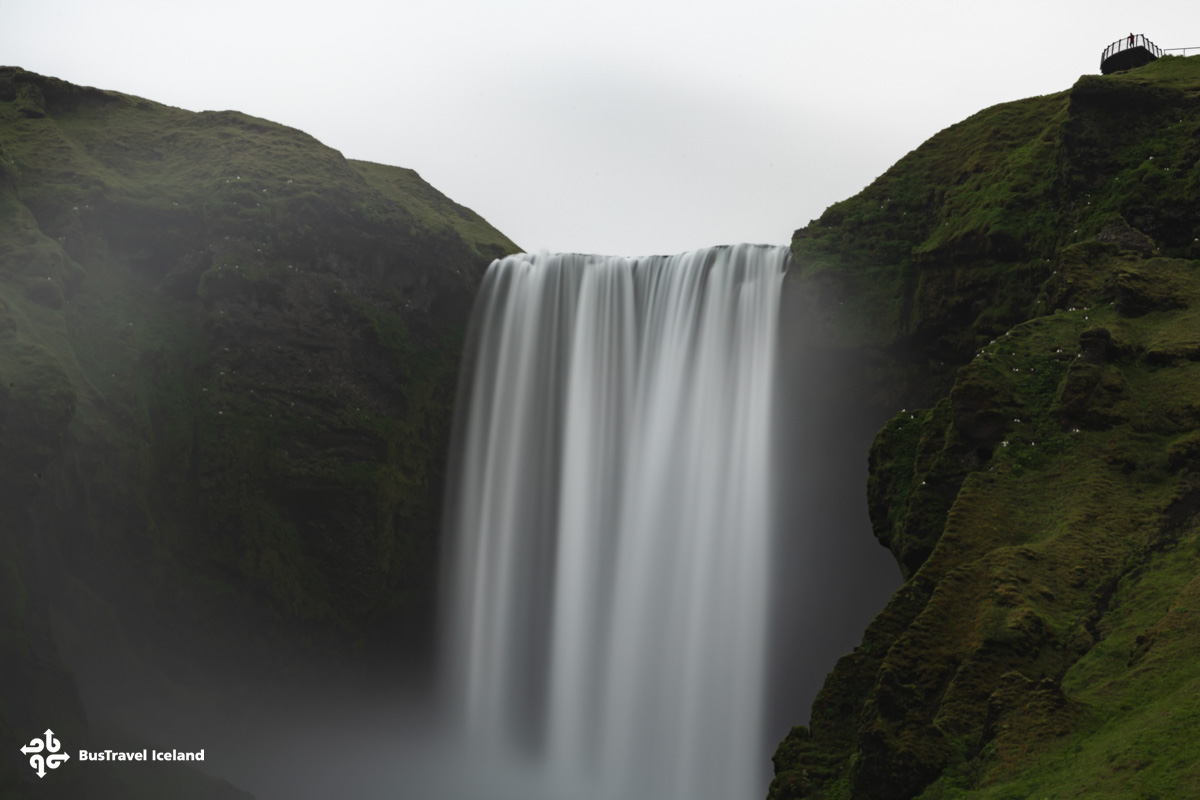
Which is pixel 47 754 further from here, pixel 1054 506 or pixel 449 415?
pixel 1054 506

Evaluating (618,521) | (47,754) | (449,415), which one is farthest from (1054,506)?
(449,415)

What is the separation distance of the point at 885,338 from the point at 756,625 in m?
9.20

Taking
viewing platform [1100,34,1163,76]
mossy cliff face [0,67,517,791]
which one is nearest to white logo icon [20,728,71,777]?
mossy cliff face [0,67,517,791]

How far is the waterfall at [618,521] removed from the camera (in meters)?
30.1

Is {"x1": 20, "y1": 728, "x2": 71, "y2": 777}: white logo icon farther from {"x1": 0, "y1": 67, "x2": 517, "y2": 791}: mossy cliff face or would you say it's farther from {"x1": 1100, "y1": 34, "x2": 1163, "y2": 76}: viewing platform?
{"x1": 1100, "y1": 34, "x2": 1163, "y2": 76}: viewing platform

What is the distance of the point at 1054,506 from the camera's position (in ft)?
48.9

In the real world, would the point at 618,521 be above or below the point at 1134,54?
below

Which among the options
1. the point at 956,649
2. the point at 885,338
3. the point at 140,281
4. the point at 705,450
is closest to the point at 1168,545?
the point at 956,649

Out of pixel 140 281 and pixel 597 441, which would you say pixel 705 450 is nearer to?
pixel 597 441

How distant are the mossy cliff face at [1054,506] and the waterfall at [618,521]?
7.48 meters

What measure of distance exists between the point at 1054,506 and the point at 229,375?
26.6 metres

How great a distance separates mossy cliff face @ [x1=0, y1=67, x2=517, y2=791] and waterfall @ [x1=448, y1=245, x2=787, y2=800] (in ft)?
7.05

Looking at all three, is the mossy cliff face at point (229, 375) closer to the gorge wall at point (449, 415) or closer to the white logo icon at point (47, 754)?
the gorge wall at point (449, 415)

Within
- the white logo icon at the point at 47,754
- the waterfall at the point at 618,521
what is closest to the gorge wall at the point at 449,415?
the white logo icon at the point at 47,754
